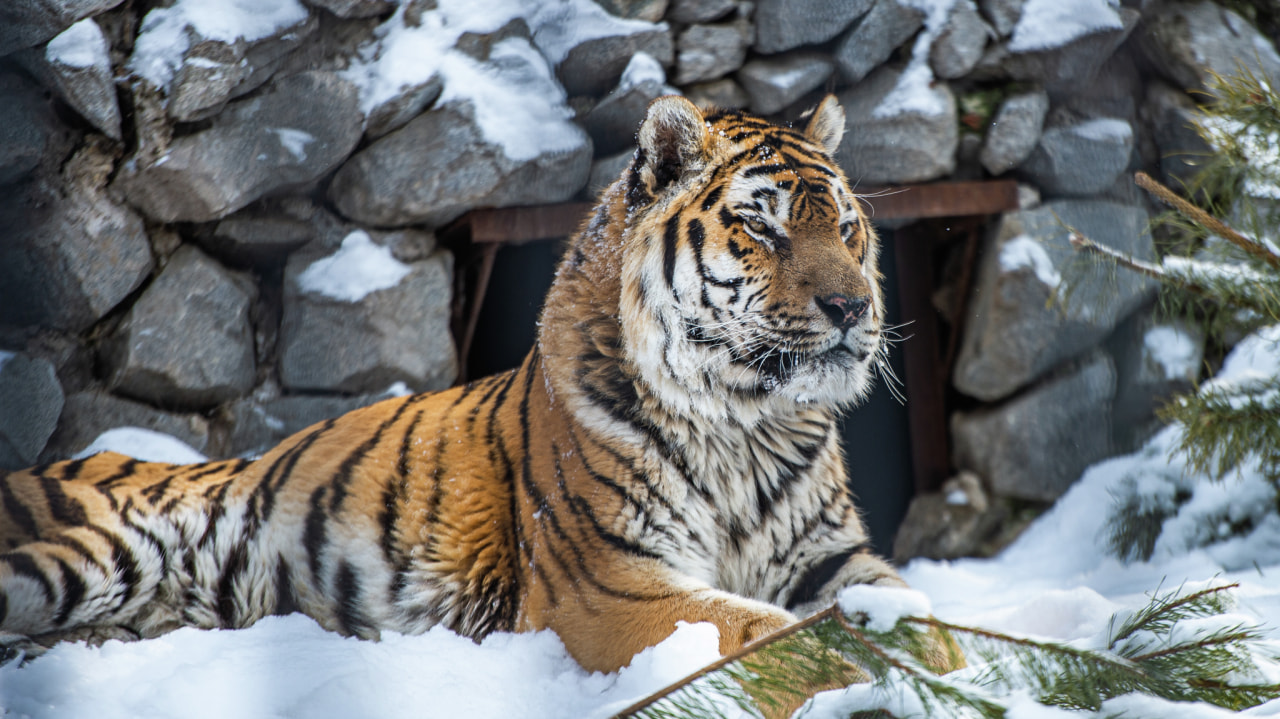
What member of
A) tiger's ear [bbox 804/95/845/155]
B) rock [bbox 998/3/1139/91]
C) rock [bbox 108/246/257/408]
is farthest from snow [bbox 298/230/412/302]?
rock [bbox 998/3/1139/91]

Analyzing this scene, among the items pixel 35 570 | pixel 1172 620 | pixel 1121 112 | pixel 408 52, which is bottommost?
pixel 1121 112

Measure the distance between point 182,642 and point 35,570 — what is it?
0.34 meters

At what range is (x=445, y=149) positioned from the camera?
2133mm

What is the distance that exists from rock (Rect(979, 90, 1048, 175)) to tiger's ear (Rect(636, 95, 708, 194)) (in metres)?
1.73

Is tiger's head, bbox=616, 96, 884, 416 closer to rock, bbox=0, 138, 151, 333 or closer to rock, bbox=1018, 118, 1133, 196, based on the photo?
rock, bbox=0, 138, 151, 333

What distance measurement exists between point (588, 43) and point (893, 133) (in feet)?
3.26

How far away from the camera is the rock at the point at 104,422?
1675 mm

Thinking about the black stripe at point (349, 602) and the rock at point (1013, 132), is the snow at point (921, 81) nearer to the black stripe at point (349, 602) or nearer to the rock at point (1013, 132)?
the rock at point (1013, 132)

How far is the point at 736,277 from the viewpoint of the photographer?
3.99 feet

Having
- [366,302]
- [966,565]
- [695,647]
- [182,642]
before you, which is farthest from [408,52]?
[966,565]

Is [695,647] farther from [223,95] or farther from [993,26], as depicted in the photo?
[993,26]

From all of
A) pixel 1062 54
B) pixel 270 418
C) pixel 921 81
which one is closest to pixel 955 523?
pixel 921 81

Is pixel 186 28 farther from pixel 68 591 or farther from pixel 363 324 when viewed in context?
pixel 68 591

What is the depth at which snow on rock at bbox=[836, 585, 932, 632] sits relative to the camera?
528 mm
